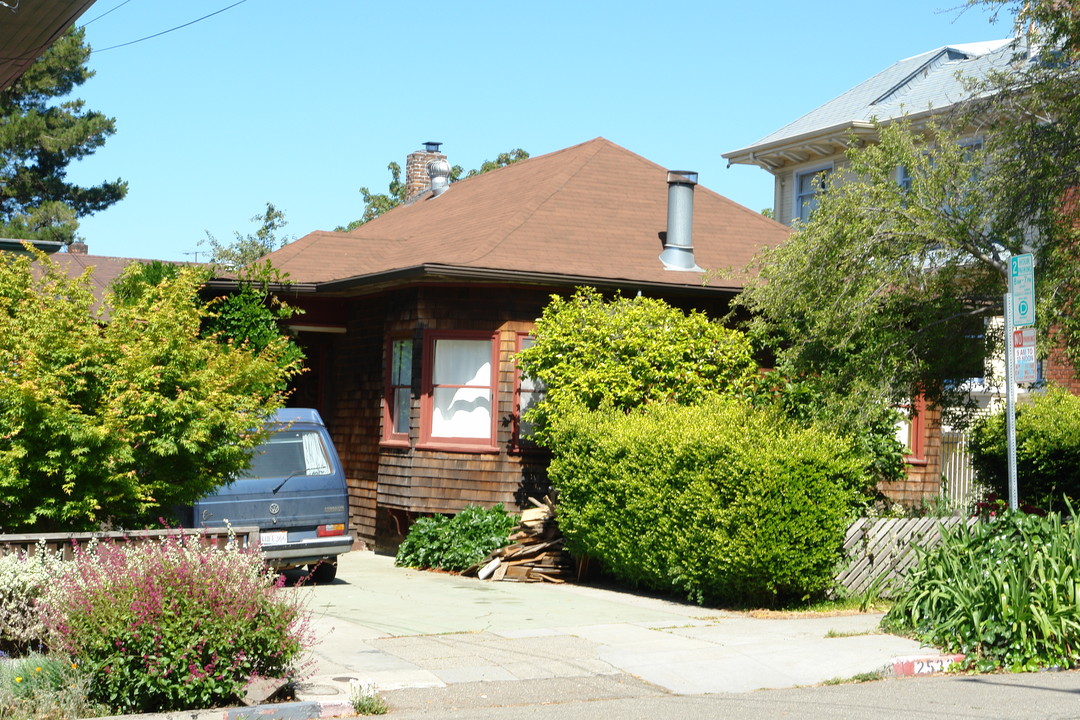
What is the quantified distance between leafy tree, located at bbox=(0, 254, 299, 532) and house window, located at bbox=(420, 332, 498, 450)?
6678mm

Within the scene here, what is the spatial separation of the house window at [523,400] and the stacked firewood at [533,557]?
1.37 m

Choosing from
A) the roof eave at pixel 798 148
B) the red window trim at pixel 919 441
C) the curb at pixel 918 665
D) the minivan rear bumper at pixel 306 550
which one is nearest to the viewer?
the curb at pixel 918 665

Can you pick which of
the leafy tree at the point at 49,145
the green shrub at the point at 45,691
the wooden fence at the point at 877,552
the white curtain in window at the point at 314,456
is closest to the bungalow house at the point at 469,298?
the white curtain in window at the point at 314,456

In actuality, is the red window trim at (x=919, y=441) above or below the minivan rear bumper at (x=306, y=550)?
above

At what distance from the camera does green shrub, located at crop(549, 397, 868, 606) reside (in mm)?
11797

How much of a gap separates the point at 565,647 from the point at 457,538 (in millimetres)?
6178

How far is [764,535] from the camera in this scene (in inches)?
462

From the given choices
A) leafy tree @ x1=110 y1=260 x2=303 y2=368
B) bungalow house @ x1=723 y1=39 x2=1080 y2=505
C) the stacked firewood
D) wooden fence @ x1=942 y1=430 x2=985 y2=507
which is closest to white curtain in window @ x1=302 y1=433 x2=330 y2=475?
leafy tree @ x1=110 y1=260 x2=303 y2=368

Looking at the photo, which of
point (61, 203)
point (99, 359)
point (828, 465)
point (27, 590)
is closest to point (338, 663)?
point (27, 590)

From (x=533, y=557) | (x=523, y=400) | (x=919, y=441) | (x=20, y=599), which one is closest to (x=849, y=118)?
(x=919, y=441)

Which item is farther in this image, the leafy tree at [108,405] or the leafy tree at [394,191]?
the leafy tree at [394,191]

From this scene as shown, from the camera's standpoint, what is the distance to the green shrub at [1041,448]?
15211 mm

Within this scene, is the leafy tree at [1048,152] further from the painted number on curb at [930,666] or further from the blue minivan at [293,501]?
the blue minivan at [293,501]

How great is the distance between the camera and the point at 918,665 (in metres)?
9.38
